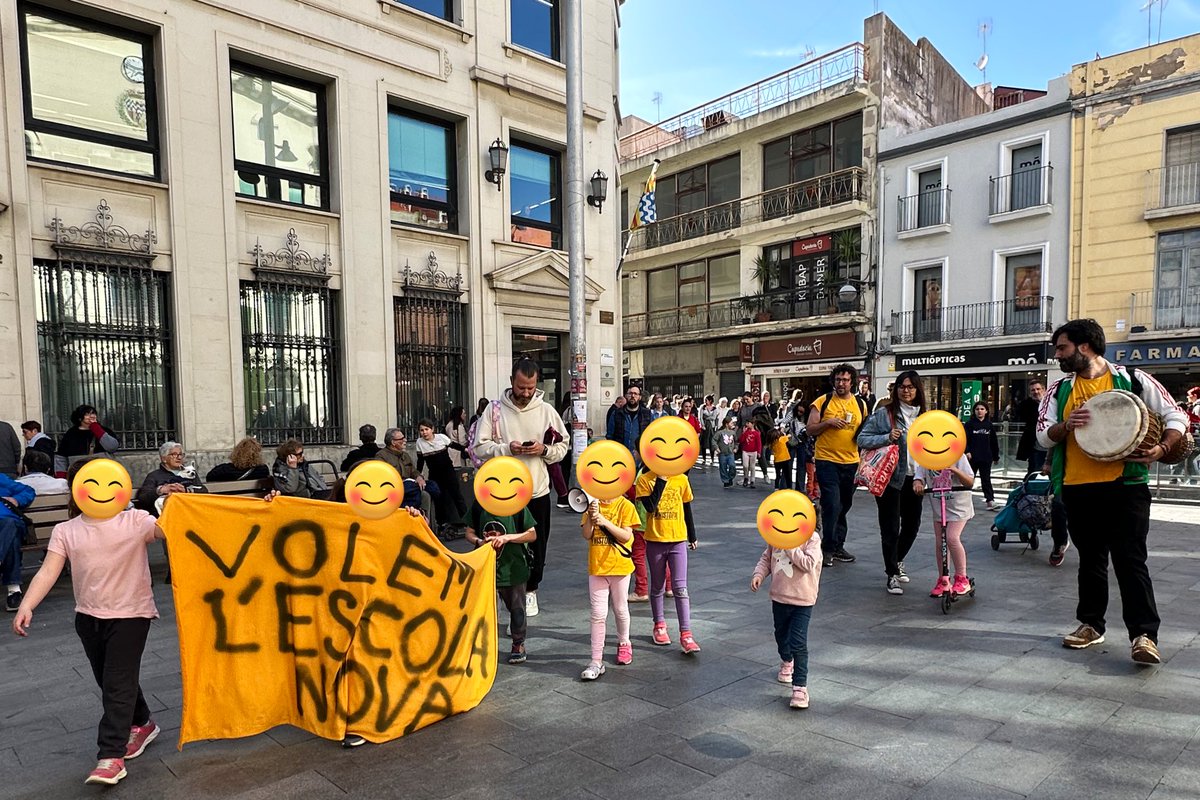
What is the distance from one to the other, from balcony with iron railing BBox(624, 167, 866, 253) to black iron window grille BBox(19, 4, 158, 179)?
44.9ft

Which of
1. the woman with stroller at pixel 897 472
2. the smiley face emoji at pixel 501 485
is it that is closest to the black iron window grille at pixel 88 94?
the smiley face emoji at pixel 501 485

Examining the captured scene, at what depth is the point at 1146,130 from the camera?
18.6 metres

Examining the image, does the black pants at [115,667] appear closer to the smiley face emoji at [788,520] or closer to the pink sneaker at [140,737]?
the pink sneaker at [140,737]

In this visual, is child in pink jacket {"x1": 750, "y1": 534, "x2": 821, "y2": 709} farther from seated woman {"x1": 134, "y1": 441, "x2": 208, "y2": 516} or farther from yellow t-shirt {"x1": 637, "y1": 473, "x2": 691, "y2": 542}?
seated woman {"x1": 134, "y1": 441, "x2": 208, "y2": 516}

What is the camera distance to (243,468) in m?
7.36

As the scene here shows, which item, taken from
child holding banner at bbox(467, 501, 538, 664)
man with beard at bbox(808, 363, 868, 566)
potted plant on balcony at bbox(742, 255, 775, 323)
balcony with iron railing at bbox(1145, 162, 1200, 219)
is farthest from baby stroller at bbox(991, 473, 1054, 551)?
potted plant on balcony at bbox(742, 255, 775, 323)

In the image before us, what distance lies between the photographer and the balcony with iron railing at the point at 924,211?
2209 centimetres

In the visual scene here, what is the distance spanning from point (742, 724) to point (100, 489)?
3257mm

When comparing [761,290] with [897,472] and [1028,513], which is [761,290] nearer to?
[1028,513]

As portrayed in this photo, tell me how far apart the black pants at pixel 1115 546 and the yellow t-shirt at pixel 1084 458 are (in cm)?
5

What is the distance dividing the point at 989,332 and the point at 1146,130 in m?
6.49

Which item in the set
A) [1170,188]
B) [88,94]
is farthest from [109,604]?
[1170,188]

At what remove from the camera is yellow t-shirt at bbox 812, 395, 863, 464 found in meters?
6.57

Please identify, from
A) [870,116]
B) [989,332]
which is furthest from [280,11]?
[989,332]
